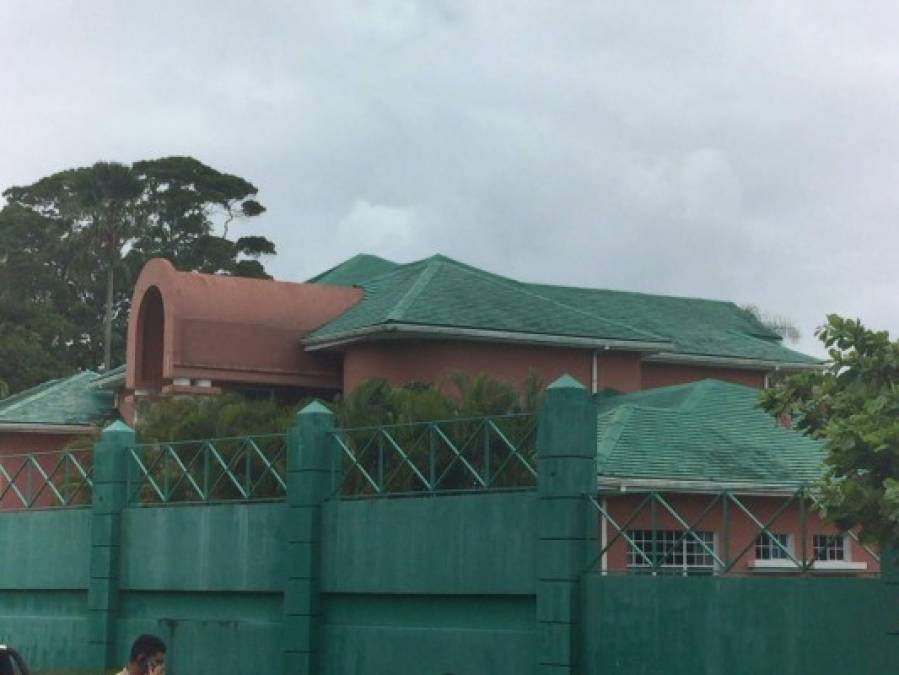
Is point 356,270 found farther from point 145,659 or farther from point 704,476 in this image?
point 145,659

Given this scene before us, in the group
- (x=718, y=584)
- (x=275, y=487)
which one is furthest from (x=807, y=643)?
(x=275, y=487)

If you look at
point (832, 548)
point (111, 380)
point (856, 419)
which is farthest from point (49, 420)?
point (856, 419)

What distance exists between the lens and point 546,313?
37.8 metres

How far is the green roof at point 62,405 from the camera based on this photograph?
44750 mm

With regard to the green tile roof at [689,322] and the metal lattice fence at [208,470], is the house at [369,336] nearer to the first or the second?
the green tile roof at [689,322]

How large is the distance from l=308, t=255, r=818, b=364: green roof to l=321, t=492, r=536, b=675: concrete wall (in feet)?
38.5

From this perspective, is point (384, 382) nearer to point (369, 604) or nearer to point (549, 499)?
point (369, 604)

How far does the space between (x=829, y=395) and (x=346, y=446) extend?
33.4ft

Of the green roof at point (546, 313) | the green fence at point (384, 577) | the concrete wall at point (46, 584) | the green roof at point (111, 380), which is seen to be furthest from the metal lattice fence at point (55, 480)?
the green roof at point (546, 313)

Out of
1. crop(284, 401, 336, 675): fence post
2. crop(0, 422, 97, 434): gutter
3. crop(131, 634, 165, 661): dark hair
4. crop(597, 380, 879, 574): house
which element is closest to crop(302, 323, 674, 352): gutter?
crop(597, 380, 879, 574): house

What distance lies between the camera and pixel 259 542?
995 inches

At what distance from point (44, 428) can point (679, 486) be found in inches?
785

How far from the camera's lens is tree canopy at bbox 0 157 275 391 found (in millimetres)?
76375

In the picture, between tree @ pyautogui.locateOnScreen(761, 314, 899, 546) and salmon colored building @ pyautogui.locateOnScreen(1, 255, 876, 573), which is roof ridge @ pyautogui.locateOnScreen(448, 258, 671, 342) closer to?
salmon colored building @ pyautogui.locateOnScreen(1, 255, 876, 573)
